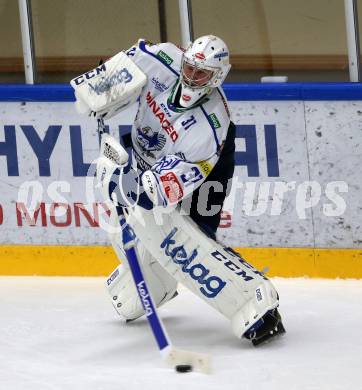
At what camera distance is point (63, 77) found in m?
6.08

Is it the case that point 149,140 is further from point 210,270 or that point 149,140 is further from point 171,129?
point 210,270

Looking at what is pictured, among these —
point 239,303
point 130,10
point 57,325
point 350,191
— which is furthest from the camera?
point 130,10

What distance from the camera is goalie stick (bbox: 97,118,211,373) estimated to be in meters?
4.49

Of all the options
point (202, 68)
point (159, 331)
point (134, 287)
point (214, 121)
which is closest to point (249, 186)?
point (134, 287)

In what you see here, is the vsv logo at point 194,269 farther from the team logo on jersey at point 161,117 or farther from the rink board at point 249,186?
the rink board at point 249,186

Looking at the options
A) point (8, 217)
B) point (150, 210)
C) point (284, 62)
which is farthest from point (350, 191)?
point (8, 217)

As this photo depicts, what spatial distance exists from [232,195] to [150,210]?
3.32 ft

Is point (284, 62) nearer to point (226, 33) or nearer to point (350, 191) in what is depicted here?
point (226, 33)

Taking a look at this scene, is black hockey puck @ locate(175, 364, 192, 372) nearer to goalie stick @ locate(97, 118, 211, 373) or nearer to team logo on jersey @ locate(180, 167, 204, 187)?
goalie stick @ locate(97, 118, 211, 373)

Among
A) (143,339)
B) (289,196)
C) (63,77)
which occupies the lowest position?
(143,339)

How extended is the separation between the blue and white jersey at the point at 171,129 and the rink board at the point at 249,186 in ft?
1.68

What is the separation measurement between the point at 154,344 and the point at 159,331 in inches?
14.4

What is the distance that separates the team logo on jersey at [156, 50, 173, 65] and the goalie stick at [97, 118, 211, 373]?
0.65 meters

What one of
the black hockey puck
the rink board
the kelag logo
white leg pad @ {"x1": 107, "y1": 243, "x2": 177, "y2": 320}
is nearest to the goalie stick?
the black hockey puck
